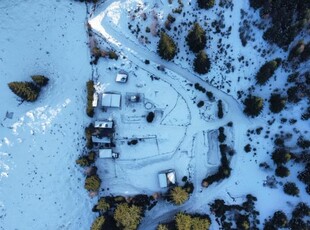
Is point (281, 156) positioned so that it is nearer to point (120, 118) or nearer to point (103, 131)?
point (120, 118)

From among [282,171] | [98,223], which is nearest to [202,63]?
[282,171]

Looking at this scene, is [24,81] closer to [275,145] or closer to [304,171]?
[275,145]

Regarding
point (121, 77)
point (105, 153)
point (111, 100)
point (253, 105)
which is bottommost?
point (105, 153)

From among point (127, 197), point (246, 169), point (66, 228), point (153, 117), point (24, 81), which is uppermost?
point (24, 81)

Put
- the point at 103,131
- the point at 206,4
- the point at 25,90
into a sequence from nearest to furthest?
1. the point at 25,90
2. the point at 206,4
3. the point at 103,131

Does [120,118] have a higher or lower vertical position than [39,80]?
lower

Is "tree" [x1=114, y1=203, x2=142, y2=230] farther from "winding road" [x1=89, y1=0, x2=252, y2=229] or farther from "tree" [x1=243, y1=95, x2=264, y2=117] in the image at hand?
"tree" [x1=243, y1=95, x2=264, y2=117]

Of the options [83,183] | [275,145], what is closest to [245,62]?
[275,145]
